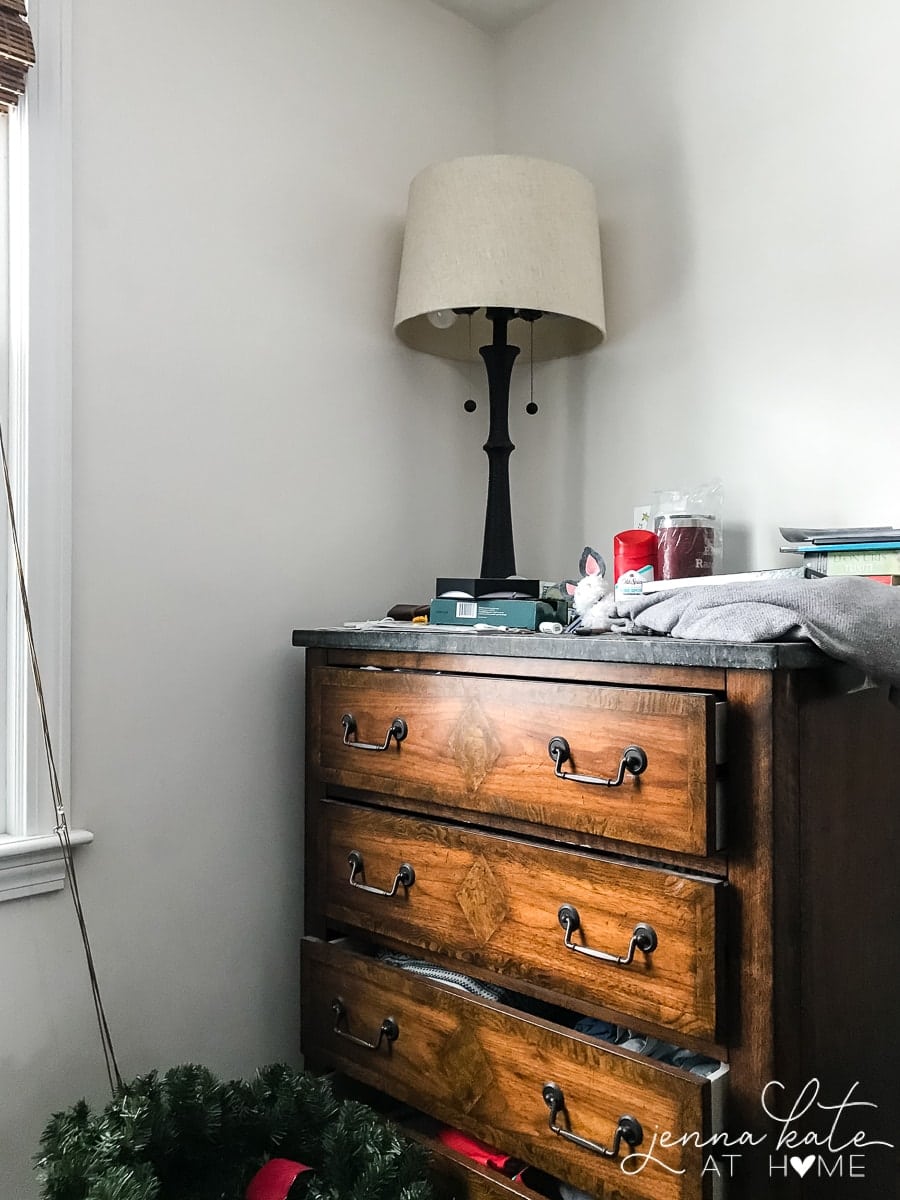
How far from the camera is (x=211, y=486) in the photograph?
1.62 meters

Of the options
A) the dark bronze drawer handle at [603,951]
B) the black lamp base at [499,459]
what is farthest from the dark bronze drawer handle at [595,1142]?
the black lamp base at [499,459]

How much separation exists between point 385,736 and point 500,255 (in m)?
0.83

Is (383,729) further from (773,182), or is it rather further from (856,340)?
(773,182)

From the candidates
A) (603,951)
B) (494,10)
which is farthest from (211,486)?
(494,10)

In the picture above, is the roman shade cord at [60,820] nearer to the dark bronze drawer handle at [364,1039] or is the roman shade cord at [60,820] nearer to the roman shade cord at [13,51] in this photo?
the dark bronze drawer handle at [364,1039]

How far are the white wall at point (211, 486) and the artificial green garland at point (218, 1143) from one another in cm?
25

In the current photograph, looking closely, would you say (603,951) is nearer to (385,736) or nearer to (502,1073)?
(502,1073)

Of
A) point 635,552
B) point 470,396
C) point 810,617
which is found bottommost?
point 810,617

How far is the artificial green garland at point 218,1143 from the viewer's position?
1132 mm

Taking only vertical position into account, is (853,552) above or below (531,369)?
below

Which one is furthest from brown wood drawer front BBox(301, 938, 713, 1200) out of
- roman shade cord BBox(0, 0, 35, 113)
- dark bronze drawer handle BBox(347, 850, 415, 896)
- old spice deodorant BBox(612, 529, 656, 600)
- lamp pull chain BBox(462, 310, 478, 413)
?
roman shade cord BBox(0, 0, 35, 113)

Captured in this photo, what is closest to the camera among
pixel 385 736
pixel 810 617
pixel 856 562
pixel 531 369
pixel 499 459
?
pixel 810 617

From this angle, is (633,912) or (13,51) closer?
(633,912)

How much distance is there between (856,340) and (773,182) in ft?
1.06
